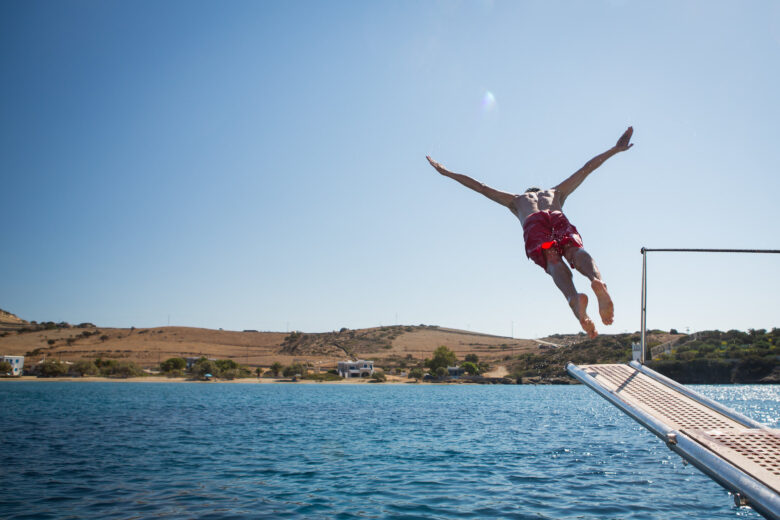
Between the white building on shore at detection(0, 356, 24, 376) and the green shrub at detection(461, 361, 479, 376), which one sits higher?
the green shrub at detection(461, 361, 479, 376)

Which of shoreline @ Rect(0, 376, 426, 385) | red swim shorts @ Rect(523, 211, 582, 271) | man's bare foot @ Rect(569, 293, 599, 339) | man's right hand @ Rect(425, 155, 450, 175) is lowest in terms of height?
shoreline @ Rect(0, 376, 426, 385)

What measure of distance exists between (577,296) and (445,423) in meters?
32.1

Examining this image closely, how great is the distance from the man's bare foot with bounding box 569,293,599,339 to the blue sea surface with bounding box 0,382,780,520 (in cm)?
784

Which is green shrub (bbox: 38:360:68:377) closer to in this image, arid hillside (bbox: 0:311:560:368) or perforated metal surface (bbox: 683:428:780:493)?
arid hillside (bbox: 0:311:560:368)

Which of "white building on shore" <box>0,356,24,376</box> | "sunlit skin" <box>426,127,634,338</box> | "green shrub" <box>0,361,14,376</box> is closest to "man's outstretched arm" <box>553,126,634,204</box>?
"sunlit skin" <box>426,127,634,338</box>

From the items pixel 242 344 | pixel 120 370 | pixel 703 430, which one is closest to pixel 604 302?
pixel 703 430

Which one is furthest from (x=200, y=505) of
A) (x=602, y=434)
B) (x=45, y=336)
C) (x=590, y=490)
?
(x=45, y=336)

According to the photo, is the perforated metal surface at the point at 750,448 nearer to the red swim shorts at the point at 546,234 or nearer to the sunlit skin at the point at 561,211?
the sunlit skin at the point at 561,211

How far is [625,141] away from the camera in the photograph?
7258 mm

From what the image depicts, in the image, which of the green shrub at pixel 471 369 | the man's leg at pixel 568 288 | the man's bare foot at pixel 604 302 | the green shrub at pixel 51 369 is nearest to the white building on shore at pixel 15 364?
the green shrub at pixel 51 369

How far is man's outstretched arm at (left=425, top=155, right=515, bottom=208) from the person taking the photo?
7762 millimetres

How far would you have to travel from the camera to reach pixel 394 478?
695 inches

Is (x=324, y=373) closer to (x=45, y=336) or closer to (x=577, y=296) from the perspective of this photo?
(x=45, y=336)

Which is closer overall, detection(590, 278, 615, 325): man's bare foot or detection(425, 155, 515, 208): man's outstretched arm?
detection(590, 278, 615, 325): man's bare foot
